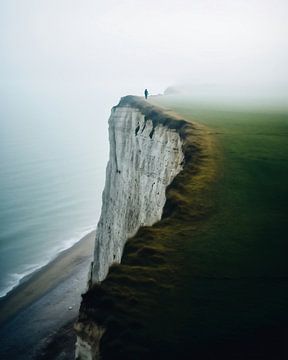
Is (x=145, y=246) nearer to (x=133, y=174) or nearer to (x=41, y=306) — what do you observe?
(x=133, y=174)

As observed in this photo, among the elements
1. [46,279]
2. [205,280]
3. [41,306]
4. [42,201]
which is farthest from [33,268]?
[205,280]

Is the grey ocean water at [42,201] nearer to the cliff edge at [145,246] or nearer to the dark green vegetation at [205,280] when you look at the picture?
the cliff edge at [145,246]

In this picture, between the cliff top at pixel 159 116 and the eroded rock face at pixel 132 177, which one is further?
the cliff top at pixel 159 116

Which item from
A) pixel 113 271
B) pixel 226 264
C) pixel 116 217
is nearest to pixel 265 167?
pixel 226 264

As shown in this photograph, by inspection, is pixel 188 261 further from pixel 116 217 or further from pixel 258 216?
pixel 116 217

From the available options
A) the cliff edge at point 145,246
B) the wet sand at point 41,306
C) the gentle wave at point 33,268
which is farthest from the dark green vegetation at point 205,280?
the gentle wave at point 33,268

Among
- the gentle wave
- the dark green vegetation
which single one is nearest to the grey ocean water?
the gentle wave
